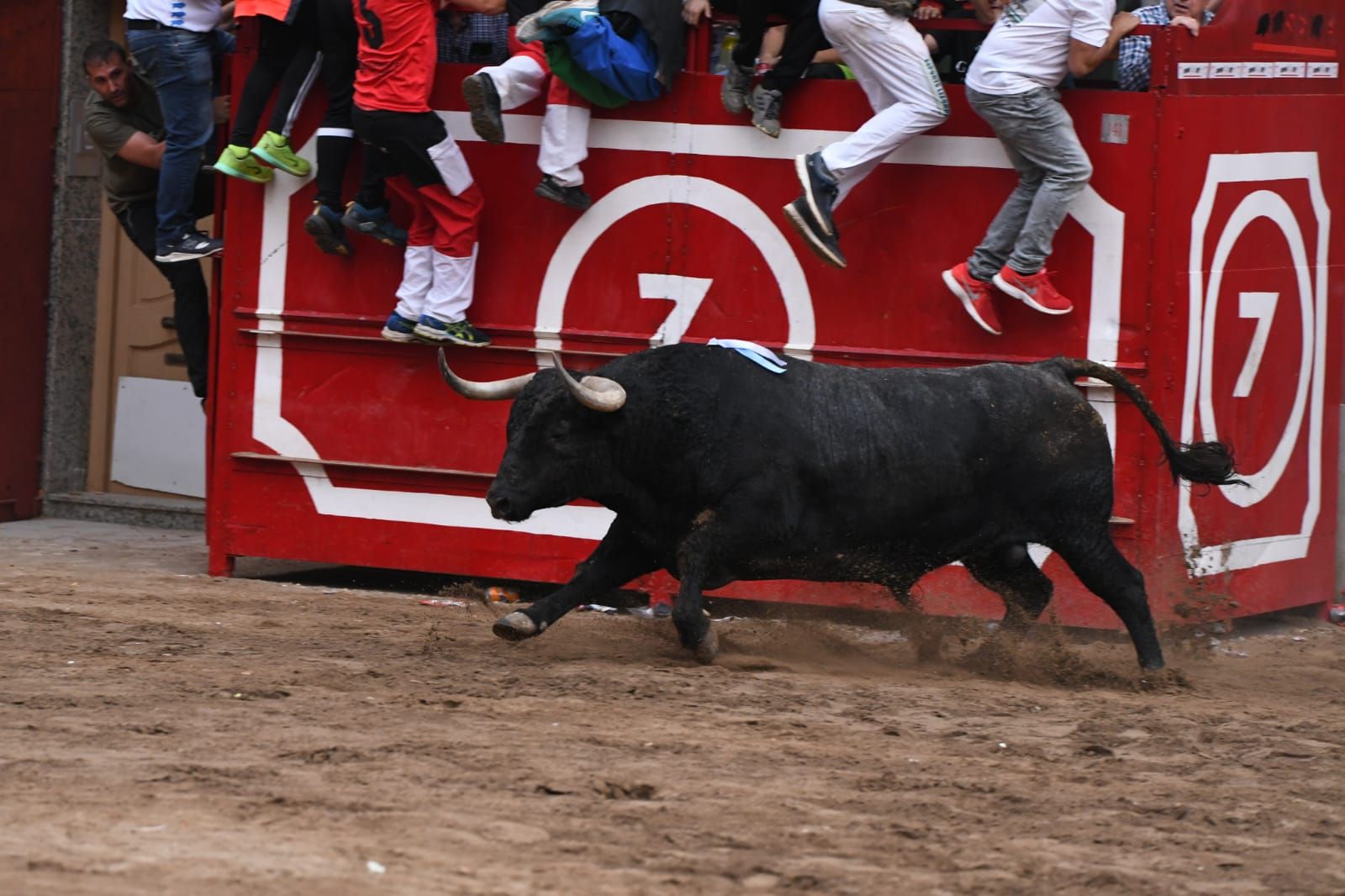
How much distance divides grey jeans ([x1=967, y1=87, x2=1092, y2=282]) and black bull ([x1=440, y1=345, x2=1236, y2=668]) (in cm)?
81

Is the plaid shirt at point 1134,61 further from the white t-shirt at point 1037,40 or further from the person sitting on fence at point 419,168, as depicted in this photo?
the person sitting on fence at point 419,168

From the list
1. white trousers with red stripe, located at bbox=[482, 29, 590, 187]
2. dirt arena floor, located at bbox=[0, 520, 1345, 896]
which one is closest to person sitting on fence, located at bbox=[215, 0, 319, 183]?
white trousers with red stripe, located at bbox=[482, 29, 590, 187]

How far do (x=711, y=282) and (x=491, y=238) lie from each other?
44.5 inches

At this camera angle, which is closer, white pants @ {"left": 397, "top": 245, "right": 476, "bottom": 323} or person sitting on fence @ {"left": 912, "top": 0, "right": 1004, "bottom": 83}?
white pants @ {"left": 397, "top": 245, "right": 476, "bottom": 323}

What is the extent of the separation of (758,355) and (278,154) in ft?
9.82

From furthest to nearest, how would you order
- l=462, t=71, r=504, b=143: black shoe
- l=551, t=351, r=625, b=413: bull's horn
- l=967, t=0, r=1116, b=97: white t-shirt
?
l=462, t=71, r=504, b=143: black shoe < l=967, t=0, r=1116, b=97: white t-shirt < l=551, t=351, r=625, b=413: bull's horn

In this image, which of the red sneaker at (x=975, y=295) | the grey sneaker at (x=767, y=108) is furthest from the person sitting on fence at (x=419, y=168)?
the red sneaker at (x=975, y=295)

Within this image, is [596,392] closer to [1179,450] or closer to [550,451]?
[550,451]

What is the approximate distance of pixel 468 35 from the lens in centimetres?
960

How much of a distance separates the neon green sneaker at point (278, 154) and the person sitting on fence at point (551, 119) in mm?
1032

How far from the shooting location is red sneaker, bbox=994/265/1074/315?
868 centimetres

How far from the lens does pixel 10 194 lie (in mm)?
11469

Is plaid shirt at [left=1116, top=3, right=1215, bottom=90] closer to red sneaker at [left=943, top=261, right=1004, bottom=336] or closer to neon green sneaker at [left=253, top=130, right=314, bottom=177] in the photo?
red sneaker at [left=943, top=261, right=1004, bottom=336]

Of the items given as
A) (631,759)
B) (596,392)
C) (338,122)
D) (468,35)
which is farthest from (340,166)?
(631,759)
